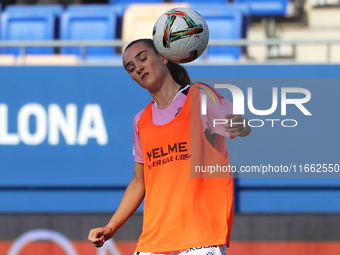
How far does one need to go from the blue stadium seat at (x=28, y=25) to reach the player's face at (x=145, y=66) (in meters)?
3.76

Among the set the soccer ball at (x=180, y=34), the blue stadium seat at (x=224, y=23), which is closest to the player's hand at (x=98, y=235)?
the soccer ball at (x=180, y=34)

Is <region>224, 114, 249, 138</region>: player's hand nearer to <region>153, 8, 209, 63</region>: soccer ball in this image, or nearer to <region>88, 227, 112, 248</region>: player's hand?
<region>153, 8, 209, 63</region>: soccer ball

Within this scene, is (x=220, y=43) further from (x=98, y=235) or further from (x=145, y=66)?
(x=98, y=235)

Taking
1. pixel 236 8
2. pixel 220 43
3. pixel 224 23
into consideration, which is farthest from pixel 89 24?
pixel 220 43

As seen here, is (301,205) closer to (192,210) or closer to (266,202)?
(266,202)

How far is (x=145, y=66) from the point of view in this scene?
2.24m

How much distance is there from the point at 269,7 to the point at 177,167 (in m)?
4.81

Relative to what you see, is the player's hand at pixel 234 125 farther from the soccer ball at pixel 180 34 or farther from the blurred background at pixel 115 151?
the blurred background at pixel 115 151

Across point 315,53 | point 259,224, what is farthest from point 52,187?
point 315,53

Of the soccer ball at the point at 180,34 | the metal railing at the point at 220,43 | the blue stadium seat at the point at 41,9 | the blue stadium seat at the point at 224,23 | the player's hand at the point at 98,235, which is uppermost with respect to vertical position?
the blue stadium seat at the point at 41,9

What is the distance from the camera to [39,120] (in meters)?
4.39

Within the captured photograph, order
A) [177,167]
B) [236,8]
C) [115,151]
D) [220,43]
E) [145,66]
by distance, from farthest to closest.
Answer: [236,8] < [115,151] < [220,43] < [145,66] < [177,167]

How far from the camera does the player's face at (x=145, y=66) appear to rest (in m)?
2.23

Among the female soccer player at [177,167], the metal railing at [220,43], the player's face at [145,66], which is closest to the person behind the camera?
the female soccer player at [177,167]
